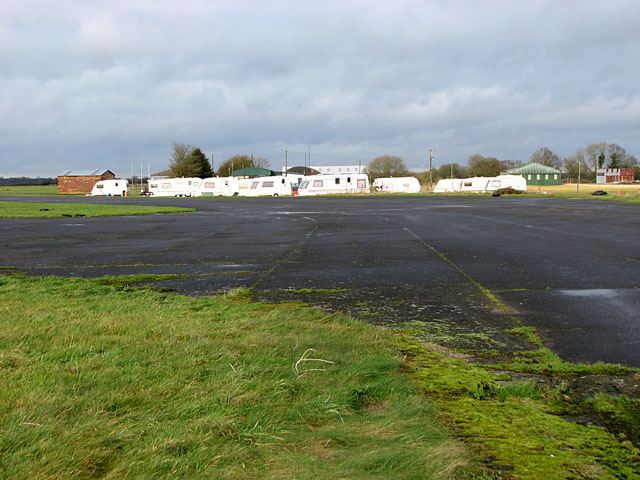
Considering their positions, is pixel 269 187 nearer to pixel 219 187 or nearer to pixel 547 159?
pixel 219 187

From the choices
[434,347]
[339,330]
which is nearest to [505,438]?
[434,347]

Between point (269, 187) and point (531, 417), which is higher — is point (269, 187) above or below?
above

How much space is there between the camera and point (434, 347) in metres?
4.95

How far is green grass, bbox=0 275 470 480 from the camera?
2.70m

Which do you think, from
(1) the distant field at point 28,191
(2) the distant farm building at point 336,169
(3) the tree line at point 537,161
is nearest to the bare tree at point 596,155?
(3) the tree line at point 537,161

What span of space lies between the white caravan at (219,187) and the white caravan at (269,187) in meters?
2.35

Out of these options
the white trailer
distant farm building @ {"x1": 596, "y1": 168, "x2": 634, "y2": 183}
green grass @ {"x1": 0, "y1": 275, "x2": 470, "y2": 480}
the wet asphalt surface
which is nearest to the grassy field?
green grass @ {"x1": 0, "y1": 275, "x2": 470, "y2": 480}

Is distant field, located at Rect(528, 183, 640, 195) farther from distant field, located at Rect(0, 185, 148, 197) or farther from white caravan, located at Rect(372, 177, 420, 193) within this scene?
distant field, located at Rect(0, 185, 148, 197)

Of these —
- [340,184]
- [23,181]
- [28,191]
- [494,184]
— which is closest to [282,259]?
[340,184]

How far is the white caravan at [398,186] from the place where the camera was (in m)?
67.4

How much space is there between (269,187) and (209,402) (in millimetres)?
61132

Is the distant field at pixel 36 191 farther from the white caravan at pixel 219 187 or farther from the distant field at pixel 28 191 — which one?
the white caravan at pixel 219 187

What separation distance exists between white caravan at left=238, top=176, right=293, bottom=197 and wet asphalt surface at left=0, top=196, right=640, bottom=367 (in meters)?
45.3

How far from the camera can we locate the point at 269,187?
63.8m
